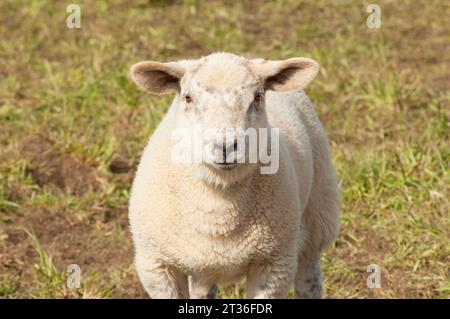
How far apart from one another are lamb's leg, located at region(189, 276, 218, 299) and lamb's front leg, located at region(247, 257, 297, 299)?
231mm

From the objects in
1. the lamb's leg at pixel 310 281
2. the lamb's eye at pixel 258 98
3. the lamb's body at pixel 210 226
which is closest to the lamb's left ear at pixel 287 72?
the lamb's eye at pixel 258 98

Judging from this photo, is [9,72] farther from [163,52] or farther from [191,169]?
[191,169]

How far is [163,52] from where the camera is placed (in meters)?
9.08

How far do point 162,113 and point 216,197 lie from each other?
10.4 ft

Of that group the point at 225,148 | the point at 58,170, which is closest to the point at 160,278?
the point at 225,148

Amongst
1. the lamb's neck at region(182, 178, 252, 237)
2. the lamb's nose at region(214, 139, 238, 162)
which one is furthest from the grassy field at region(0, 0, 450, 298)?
the lamb's nose at region(214, 139, 238, 162)

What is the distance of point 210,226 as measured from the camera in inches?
179

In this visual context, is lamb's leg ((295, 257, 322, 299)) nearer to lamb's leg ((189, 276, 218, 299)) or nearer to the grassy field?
the grassy field

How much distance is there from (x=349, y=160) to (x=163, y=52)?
2725mm

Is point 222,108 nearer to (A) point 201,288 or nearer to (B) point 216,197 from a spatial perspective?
(B) point 216,197

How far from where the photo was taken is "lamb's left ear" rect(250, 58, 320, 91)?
460 centimetres

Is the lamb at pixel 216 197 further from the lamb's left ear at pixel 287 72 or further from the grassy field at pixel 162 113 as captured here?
the grassy field at pixel 162 113

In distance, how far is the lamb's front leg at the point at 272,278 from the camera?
4691 mm

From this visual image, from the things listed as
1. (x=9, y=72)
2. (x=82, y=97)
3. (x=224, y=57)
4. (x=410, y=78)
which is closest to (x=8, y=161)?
(x=82, y=97)
